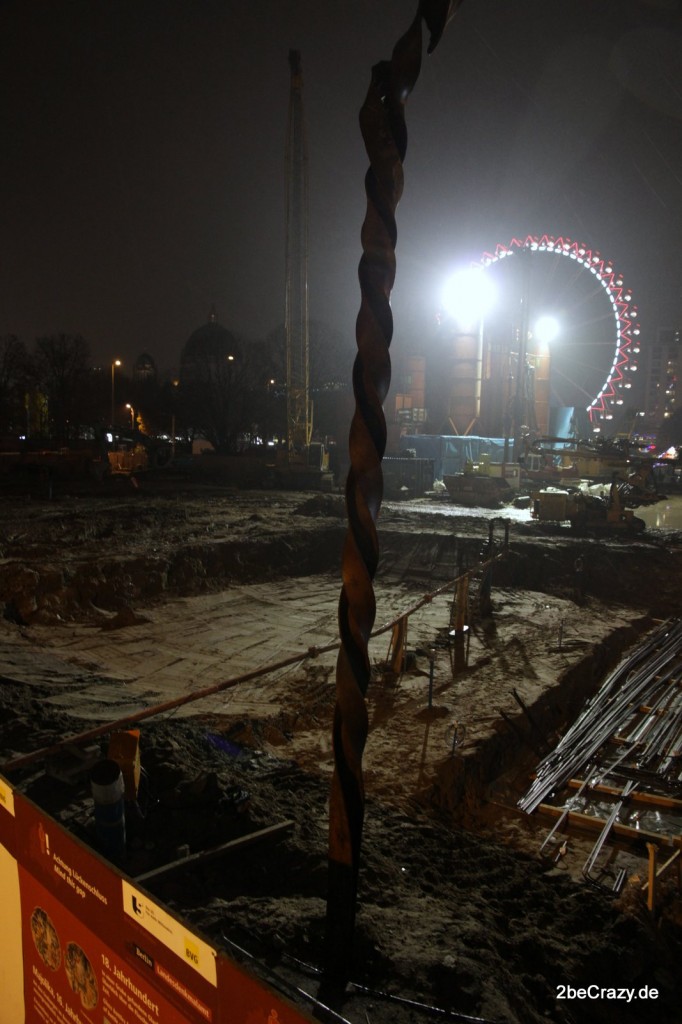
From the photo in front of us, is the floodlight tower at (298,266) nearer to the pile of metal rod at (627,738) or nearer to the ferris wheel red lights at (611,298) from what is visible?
the ferris wheel red lights at (611,298)

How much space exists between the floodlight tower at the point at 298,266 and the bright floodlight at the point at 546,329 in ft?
103

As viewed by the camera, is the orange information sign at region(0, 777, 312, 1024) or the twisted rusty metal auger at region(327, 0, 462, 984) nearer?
the orange information sign at region(0, 777, 312, 1024)

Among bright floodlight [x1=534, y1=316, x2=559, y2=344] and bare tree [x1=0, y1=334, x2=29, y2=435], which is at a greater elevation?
bright floodlight [x1=534, y1=316, x2=559, y2=344]

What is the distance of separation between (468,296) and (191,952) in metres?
65.8

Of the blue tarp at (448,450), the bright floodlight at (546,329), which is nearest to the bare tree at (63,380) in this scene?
Answer: the blue tarp at (448,450)

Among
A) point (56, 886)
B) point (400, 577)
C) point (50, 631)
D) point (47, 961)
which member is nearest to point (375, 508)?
point (56, 886)

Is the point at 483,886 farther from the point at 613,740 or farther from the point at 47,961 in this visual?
the point at 613,740

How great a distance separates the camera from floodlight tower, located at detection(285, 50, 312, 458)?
1875 inches

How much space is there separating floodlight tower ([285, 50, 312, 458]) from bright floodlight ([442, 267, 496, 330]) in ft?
58.5

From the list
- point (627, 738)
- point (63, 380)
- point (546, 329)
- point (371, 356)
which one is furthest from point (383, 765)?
point (546, 329)

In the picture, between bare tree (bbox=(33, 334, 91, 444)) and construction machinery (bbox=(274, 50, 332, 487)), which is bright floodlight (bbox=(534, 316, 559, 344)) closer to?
construction machinery (bbox=(274, 50, 332, 487))

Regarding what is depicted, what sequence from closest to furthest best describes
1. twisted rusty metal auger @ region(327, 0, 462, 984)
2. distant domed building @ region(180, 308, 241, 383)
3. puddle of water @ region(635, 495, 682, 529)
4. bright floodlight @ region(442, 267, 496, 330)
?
twisted rusty metal auger @ region(327, 0, 462, 984), puddle of water @ region(635, 495, 682, 529), bright floodlight @ region(442, 267, 496, 330), distant domed building @ region(180, 308, 241, 383)

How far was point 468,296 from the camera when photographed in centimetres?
6262

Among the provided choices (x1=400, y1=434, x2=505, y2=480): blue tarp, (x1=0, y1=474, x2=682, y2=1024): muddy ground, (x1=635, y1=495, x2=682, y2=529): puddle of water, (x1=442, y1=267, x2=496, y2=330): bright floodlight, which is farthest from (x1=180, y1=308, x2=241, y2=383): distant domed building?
(x1=0, y1=474, x2=682, y2=1024): muddy ground
